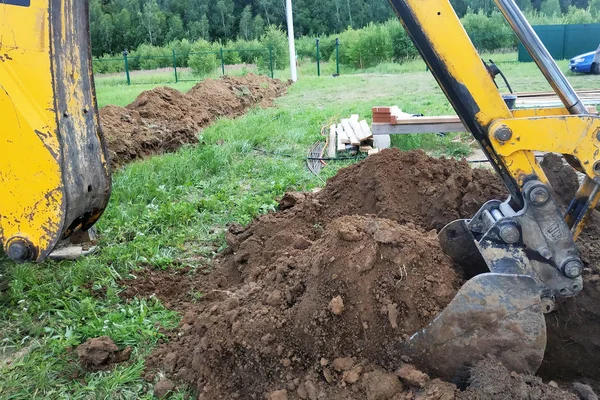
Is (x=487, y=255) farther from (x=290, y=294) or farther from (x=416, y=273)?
(x=290, y=294)

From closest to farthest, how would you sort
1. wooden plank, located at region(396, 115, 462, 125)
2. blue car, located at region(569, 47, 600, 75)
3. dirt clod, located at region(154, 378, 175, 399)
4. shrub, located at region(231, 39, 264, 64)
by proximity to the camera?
dirt clod, located at region(154, 378, 175, 399), wooden plank, located at region(396, 115, 462, 125), blue car, located at region(569, 47, 600, 75), shrub, located at region(231, 39, 264, 64)

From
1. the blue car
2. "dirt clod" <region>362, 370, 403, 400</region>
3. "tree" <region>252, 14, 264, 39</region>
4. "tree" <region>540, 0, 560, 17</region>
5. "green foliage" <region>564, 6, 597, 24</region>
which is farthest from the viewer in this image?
"tree" <region>252, 14, 264, 39</region>

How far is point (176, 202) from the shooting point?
591cm

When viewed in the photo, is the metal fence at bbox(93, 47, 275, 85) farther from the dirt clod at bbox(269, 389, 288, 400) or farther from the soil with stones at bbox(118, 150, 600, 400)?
the dirt clod at bbox(269, 389, 288, 400)

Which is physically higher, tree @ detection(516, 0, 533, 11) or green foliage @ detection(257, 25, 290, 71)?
tree @ detection(516, 0, 533, 11)

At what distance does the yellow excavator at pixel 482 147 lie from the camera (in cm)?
249

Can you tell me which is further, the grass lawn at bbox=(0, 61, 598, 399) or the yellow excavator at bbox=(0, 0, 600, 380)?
the grass lawn at bbox=(0, 61, 598, 399)

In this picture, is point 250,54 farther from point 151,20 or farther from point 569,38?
point 151,20

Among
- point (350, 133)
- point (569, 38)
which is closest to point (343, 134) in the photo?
point (350, 133)

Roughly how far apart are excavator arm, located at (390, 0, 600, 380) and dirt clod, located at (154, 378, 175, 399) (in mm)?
1350

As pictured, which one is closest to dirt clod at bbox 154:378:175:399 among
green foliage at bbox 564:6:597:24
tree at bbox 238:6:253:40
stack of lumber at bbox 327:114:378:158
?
stack of lumber at bbox 327:114:378:158

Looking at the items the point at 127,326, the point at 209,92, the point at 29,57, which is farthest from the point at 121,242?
the point at 209,92

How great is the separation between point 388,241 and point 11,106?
82.8 inches

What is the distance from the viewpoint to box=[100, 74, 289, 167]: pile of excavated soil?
27.7 feet
